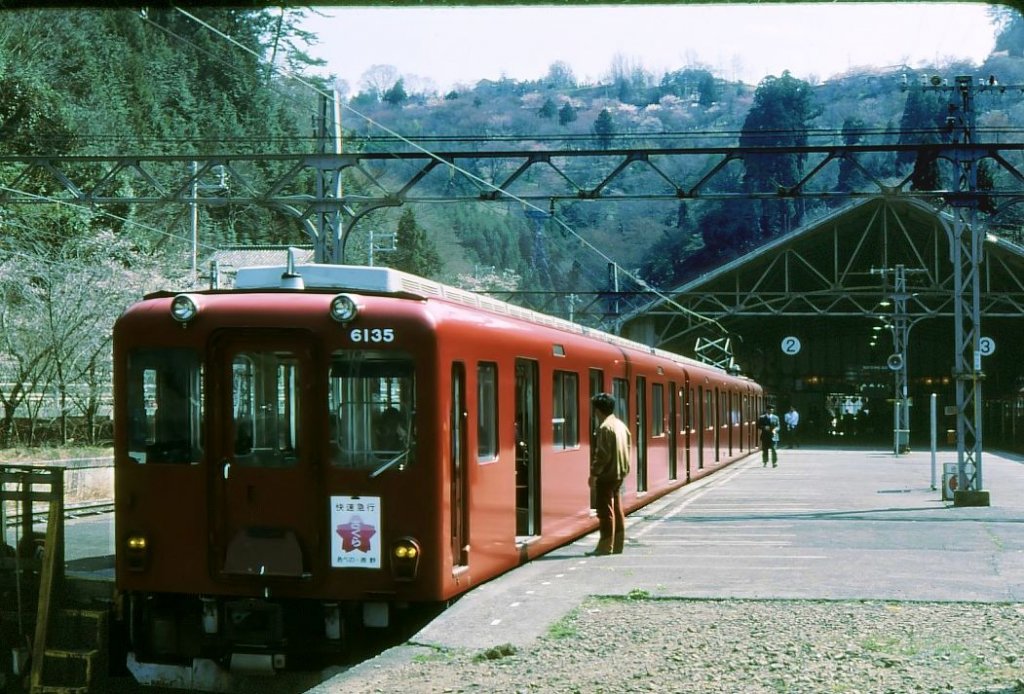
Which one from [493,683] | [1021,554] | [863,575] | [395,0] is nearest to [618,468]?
[863,575]

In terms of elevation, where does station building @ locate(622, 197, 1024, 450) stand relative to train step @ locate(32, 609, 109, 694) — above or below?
above

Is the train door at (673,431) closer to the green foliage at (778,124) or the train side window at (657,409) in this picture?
the train side window at (657,409)

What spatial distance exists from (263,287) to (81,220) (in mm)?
34957

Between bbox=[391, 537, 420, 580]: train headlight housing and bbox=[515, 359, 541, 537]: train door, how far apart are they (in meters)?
3.35

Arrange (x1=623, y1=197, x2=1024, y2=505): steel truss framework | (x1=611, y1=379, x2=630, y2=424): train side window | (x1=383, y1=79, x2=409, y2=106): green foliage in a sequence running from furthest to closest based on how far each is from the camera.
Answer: (x1=383, y1=79, x2=409, y2=106): green foliage, (x1=623, y1=197, x2=1024, y2=505): steel truss framework, (x1=611, y1=379, x2=630, y2=424): train side window

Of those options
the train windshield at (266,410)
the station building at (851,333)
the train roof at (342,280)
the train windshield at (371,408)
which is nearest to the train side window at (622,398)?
the train roof at (342,280)

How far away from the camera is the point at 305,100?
77.9 metres

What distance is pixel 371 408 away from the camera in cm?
947

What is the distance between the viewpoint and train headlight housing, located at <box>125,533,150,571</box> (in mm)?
9523

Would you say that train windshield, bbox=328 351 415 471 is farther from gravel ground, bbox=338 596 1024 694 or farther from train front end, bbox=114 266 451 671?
gravel ground, bbox=338 596 1024 694

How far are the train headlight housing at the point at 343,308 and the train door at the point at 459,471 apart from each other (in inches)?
37.7

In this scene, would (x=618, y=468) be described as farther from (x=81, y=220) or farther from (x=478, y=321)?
(x=81, y=220)

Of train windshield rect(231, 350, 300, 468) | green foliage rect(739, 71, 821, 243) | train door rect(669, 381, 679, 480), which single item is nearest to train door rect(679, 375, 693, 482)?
train door rect(669, 381, 679, 480)

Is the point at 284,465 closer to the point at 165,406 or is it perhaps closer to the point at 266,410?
the point at 266,410
